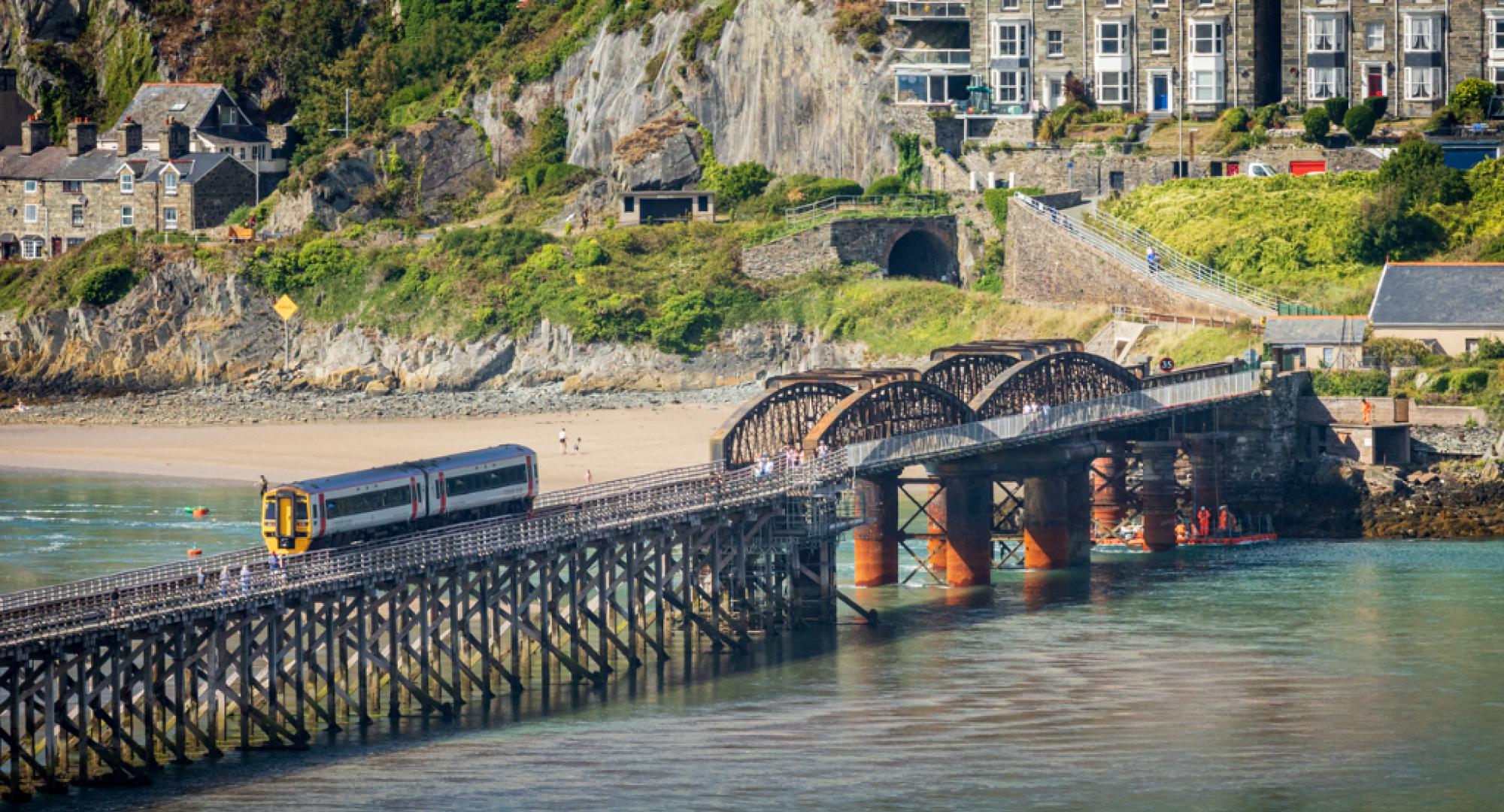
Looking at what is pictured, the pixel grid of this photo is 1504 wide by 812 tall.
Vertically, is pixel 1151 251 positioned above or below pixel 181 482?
above

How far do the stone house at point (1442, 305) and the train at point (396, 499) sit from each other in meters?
43.7

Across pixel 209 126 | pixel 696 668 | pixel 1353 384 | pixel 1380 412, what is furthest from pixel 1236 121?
pixel 696 668

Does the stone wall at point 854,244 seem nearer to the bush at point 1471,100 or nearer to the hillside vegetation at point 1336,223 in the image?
the hillside vegetation at point 1336,223

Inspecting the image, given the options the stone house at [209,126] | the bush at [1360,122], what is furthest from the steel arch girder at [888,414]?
the stone house at [209,126]

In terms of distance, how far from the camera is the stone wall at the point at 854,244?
128m

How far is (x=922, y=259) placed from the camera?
13075cm

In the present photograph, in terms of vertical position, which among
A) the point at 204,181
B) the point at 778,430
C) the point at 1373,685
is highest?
the point at 204,181

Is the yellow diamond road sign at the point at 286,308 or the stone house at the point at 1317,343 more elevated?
the yellow diamond road sign at the point at 286,308

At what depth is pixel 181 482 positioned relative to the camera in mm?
109438

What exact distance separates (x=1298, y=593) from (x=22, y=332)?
7604 centimetres

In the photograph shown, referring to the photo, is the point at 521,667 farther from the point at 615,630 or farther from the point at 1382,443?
the point at 1382,443

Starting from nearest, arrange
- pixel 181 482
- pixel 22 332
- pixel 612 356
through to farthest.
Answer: pixel 181 482 < pixel 612 356 < pixel 22 332

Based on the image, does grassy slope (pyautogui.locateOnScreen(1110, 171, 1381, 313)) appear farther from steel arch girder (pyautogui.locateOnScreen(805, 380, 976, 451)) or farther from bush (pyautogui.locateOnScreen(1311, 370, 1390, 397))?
steel arch girder (pyautogui.locateOnScreen(805, 380, 976, 451))

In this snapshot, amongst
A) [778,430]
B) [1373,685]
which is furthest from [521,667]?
[1373,685]
